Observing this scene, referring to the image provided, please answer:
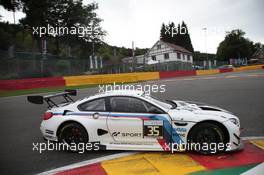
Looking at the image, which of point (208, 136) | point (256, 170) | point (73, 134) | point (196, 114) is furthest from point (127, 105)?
point (256, 170)

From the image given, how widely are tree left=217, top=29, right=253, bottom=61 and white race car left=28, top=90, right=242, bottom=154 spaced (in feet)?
159

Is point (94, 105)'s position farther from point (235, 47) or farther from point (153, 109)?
point (235, 47)

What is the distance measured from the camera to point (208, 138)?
5414 mm

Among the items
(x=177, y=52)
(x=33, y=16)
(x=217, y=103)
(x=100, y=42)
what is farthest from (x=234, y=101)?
(x=177, y=52)

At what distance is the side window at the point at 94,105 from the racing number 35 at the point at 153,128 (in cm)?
97

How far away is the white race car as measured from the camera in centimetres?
541

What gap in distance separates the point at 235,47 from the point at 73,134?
5613 centimetres

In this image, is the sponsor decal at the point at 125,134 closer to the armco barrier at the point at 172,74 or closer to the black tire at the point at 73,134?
the black tire at the point at 73,134

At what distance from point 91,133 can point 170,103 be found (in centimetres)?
180

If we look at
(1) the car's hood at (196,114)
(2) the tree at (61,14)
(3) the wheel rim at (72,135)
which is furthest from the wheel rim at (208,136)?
(2) the tree at (61,14)

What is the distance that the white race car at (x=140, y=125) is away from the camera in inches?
213

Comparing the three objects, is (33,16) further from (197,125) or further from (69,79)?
(197,125)

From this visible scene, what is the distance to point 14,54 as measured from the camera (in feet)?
63.3

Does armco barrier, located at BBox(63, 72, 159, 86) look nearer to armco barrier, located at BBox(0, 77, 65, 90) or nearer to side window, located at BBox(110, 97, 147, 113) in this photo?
armco barrier, located at BBox(0, 77, 65, 90)
